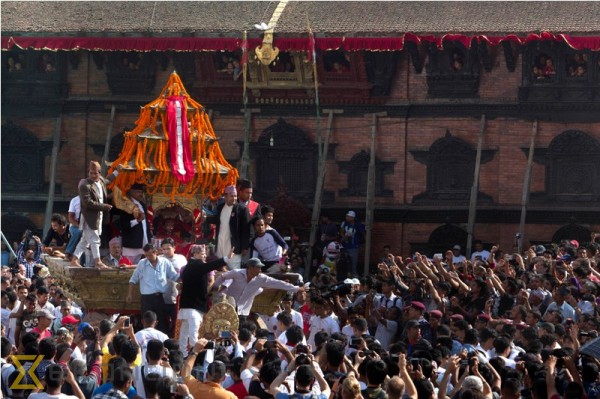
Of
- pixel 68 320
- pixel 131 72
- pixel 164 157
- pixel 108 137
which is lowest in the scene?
pixel 68 320

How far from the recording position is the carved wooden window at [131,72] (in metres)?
35.1

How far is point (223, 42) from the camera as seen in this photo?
33.6m

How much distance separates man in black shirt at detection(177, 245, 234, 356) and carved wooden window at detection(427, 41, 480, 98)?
47.5 feet

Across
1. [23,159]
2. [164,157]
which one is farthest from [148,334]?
[23,159]

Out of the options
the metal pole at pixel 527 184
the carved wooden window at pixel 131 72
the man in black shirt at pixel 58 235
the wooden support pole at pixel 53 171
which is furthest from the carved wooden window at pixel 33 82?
the man in black shirt at pixel 58 235

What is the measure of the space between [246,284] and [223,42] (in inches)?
541

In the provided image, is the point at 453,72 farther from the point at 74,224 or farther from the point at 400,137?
the point at 74,224

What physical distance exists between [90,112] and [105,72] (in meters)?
0.90

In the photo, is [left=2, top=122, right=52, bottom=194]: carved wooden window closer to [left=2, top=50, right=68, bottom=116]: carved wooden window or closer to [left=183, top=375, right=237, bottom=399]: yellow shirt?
[left=2, top=50, right=68, bottom=116]: carved wooden window

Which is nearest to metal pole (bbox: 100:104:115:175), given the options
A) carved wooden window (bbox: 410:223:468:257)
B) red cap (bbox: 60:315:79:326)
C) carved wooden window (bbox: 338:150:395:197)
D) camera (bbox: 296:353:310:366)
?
carved wooden window (bbox: 338:150:395:197)

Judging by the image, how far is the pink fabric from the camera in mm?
22844

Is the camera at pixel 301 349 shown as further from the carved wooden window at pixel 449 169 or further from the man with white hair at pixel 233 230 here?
the carved wooden window at pixel 449 169

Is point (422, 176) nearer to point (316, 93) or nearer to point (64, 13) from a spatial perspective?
point (316, 93)

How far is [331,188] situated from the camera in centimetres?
3444
